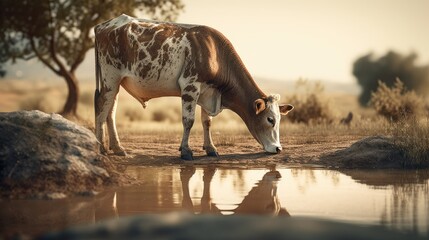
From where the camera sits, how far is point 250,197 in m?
7.88

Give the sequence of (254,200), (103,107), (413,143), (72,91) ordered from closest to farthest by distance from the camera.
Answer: (254,200)
(413,143)
(103,107)
(72,91)

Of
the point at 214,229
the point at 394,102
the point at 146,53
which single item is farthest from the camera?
the point at 394,102

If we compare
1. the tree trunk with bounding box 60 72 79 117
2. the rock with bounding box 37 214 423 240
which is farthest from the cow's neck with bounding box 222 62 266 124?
the tree trunk with bounding box 60 72 79 117

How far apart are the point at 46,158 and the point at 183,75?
4194 mm

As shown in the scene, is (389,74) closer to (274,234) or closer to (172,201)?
(172,201)

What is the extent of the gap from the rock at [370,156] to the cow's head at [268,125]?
0.96m

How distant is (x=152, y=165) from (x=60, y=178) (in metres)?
3.31

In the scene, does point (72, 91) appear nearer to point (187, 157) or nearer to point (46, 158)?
point (187, 157)

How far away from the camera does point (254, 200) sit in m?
7.68

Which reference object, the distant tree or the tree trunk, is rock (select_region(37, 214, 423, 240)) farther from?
the distant tree

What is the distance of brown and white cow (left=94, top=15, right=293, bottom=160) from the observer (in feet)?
39.7

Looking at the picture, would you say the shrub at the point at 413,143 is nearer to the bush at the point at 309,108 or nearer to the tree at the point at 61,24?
the bush at the point at 309,108

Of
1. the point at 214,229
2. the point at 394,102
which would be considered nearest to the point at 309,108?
the point at 394,102

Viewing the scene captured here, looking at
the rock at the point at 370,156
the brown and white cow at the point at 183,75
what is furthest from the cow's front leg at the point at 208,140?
the rock at the point at 370,156
